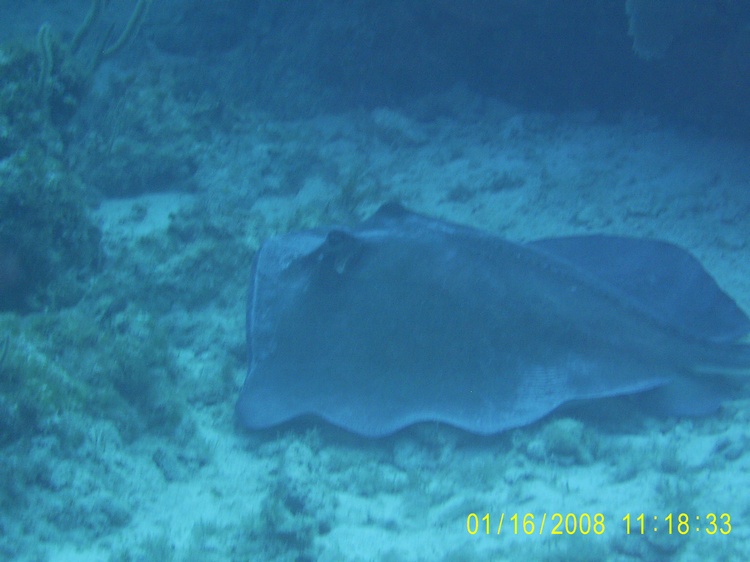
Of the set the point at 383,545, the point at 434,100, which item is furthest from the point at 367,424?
the point at 434,100

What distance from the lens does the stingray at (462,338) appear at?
158 inches

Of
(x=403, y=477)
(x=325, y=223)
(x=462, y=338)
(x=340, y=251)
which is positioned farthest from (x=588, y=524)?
(x=325, y=223)

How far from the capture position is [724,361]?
4070mm

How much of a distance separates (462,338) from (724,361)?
6.42 feet

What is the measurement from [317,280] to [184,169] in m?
4.93

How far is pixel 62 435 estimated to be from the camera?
11.7ft

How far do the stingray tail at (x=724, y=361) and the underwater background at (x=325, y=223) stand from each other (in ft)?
1.04

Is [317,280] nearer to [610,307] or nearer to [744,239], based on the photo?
[610,307]

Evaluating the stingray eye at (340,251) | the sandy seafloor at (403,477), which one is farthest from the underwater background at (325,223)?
the stingray eye at (340,251)

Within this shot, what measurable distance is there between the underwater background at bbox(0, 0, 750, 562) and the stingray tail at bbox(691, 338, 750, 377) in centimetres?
32
